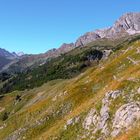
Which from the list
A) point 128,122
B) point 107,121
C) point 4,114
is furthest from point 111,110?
point 4,114

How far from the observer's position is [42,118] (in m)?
77.1

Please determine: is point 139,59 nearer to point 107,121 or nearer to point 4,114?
point 107,121

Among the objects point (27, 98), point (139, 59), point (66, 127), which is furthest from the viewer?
point (27, 98)

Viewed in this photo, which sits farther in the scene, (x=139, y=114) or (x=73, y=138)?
(x=73, y=138)

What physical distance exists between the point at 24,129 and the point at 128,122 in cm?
3664

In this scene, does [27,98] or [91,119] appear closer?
[91,119]

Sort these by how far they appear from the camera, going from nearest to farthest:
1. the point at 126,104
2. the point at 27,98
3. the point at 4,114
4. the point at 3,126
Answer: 1. the point at 126,104
2. the point at 3,126
3. the point at 4,114
4. the point at 27,98

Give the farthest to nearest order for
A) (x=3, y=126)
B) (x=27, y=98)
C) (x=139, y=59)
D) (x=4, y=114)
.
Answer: (x=27, y=98) < (x=4, y=114) < (x=3, y=126) < (x=139, y=59)

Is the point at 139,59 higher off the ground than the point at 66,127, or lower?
higher

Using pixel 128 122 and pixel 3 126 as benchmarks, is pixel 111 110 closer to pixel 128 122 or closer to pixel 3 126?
pixel 128 122

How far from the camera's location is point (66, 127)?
2446 inches

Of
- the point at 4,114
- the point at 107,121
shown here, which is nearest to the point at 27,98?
the point at 4,114

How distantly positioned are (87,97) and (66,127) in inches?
597

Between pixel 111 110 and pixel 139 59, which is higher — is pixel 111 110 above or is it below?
below
